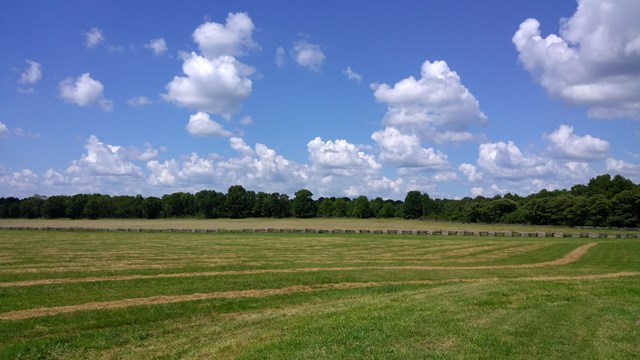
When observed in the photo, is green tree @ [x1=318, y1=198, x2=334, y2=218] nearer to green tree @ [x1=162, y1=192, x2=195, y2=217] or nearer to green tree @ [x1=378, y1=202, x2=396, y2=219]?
green tree @ [x1=378, y1=202, x2=396, y2=219]

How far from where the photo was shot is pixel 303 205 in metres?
182

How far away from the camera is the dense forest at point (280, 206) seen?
13975 centimetres

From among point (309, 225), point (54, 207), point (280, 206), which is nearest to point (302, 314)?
point (309, 225)

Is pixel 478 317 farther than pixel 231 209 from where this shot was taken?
No

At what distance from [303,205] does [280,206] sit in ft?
26.4

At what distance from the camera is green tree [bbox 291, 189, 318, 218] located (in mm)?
181000

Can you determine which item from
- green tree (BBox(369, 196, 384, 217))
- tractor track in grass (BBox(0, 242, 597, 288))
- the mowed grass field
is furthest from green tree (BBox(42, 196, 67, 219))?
tractor track in grass (BBox(0, 242, 597, 288))

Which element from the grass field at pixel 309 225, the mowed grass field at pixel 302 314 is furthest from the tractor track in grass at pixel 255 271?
the grass field at pixel 309 225

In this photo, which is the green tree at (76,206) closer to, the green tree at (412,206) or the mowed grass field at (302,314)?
the green tree at (412,206)

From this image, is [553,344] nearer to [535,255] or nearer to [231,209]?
[535,255]

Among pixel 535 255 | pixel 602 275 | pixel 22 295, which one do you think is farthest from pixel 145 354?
pixel 535 255

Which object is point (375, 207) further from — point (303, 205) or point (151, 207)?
point (151, 207)

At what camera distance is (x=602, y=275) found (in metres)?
29.0

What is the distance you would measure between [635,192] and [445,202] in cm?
7109
